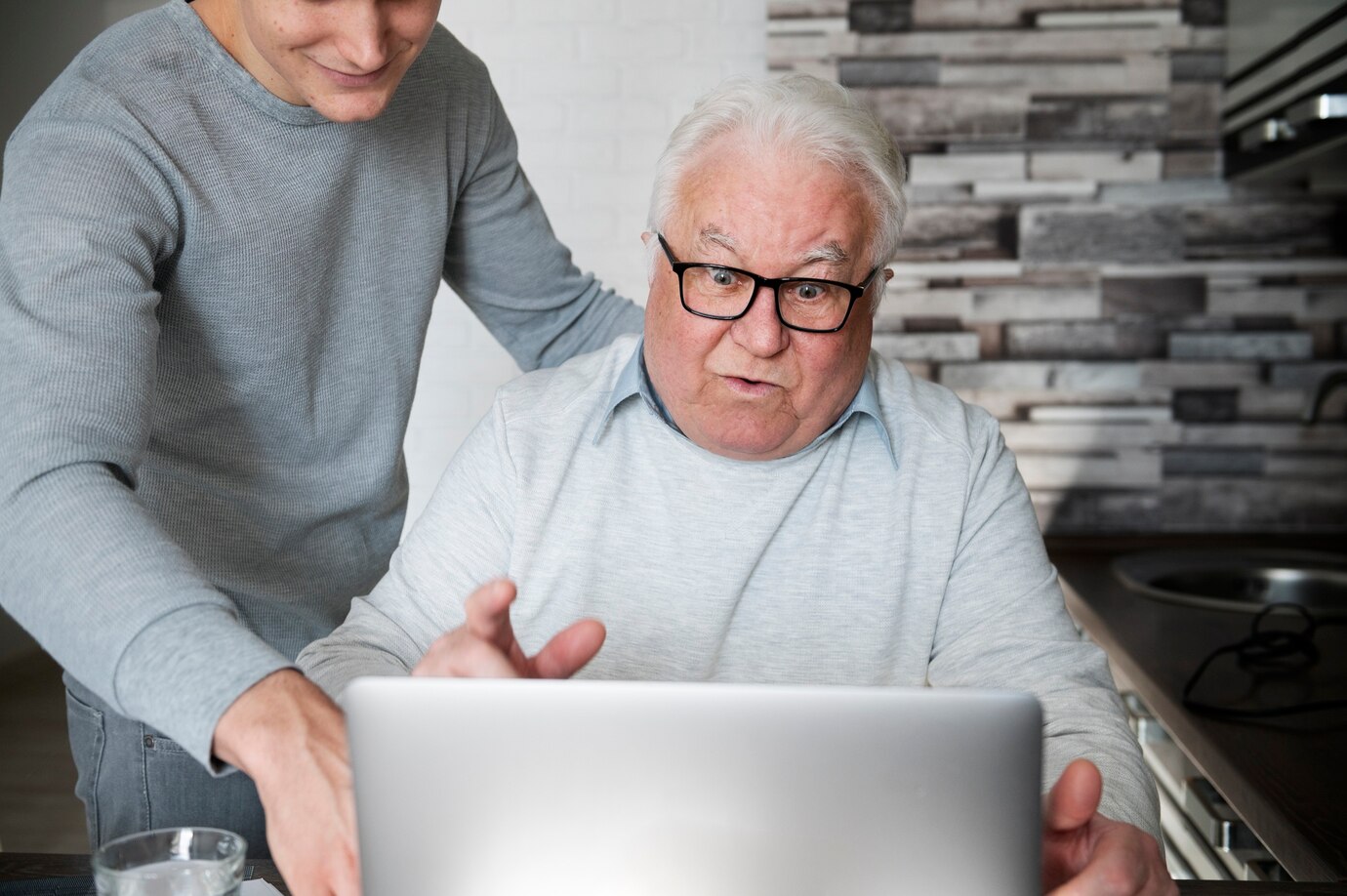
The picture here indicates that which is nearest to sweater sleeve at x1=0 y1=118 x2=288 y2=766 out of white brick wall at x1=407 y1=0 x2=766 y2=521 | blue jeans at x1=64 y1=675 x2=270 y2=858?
blue jeans at x1=64 y1=675 x2=270 y2=858

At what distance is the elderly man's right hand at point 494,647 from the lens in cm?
99

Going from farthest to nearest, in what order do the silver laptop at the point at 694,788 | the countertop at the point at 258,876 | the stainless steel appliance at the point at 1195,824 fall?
the stainless steel appliance at the point at 1195,824 → the countertop at the point at 258,876 → the silver laptop at the point at 694,788

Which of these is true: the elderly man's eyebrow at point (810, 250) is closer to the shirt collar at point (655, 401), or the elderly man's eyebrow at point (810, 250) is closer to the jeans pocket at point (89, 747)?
the shirt collar at point (655, 401)

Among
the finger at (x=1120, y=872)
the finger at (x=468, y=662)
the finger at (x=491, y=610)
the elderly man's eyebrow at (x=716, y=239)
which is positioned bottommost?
the finger at (x=1120, y=872)

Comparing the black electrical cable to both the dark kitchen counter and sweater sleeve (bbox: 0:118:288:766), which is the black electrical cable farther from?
sweater sleeve (bbox: 0:118:288:766)

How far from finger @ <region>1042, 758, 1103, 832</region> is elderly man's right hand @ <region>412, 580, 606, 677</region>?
Result: 1.30ft

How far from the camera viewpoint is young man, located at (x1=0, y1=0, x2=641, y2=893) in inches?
37.9

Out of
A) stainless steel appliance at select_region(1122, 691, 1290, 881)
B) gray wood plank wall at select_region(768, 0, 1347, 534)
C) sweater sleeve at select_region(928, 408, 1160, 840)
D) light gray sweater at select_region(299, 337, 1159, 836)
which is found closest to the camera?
sweater sleeve at select_region(928, 408, 1160, 840)

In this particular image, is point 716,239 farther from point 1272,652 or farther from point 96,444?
point 1272,652

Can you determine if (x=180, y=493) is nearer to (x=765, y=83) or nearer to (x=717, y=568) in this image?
(x=717, y=568)

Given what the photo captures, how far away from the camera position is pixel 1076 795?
98 cm

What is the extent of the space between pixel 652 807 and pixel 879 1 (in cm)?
250

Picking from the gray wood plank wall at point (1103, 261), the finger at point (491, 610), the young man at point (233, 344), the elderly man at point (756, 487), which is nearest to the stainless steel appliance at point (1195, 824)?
the elderly man at point (756, 487)

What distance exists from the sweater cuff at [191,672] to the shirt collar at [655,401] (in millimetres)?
732
